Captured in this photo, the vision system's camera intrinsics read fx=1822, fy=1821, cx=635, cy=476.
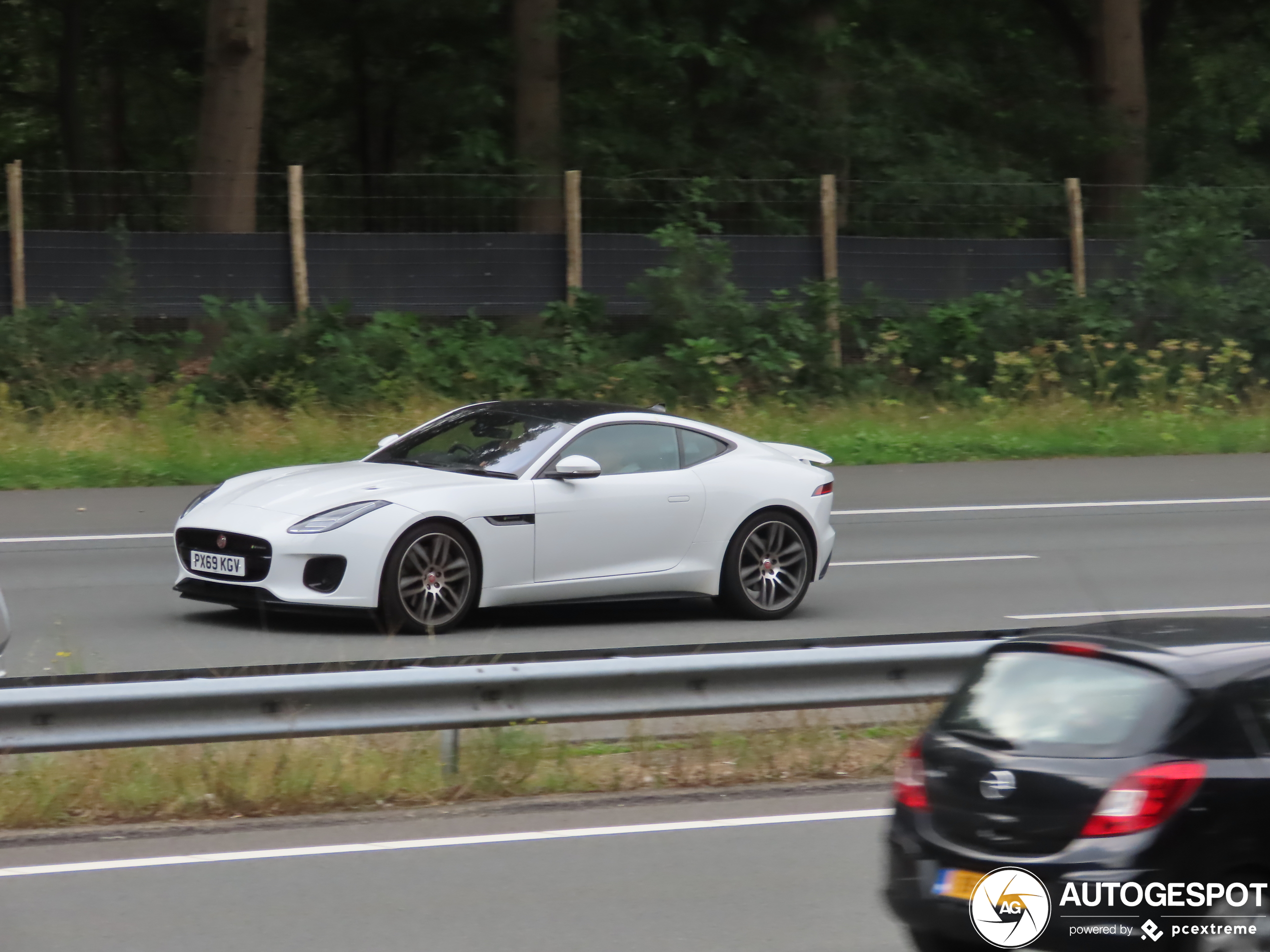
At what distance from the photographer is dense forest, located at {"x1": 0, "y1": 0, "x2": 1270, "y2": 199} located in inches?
1154

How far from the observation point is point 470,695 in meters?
7.46

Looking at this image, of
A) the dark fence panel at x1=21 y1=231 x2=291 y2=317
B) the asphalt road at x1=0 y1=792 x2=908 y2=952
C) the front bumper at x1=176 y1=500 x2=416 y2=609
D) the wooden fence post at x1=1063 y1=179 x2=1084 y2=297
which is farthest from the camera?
the wooden fence post at x1=1063 y1=179 x2=1084 y2=297

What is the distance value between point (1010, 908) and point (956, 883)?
0.19 metres

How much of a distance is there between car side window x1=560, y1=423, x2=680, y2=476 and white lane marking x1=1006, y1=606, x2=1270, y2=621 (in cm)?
248

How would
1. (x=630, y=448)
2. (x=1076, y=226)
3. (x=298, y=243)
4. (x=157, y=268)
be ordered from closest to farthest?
(x=630, y=448)
(x=157, y=268)
(x=298, y=243)
(x=1076, y=226)


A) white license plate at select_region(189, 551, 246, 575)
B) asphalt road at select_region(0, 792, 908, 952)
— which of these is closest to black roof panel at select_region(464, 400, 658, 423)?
white license plate at select_region(189, 551, 246, 575)

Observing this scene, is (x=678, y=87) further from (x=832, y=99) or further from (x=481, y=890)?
(x=481, y=890)

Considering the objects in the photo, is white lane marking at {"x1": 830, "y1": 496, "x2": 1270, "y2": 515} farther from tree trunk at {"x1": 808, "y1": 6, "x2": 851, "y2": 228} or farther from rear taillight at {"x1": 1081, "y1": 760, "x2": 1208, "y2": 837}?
rear taillight at {"x1": 1081, "y1": 760, "x2": 1208, "y2": 837}

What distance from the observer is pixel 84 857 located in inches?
258

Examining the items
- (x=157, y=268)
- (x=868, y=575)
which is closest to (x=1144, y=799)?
(x=868, y=575)

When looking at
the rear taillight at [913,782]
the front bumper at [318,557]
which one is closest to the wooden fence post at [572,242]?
the front bumper at [318,557]

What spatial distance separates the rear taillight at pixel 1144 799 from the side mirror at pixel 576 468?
6.46 metres

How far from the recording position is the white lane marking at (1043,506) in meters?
16.8

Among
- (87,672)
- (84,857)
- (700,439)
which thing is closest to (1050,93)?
(700,439)
